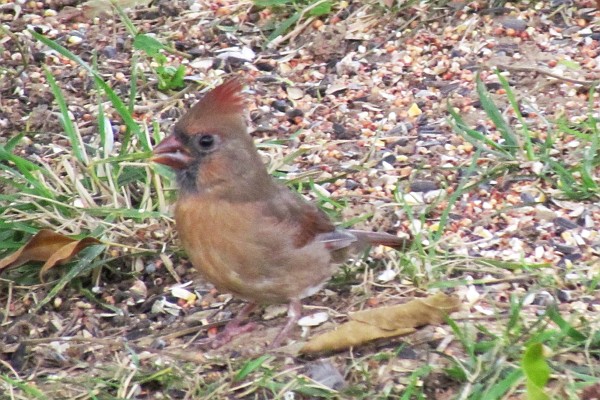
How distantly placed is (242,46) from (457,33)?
3.26ft

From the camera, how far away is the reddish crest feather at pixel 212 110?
391cm

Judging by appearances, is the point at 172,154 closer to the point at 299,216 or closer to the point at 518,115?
the point at 299,216

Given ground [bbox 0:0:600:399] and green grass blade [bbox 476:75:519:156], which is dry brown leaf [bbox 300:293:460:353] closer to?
ground [bbox 0:0:600:399]

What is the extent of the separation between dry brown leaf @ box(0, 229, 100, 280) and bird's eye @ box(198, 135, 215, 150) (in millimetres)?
586

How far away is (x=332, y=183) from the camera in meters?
4.80

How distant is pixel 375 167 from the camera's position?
486 cm

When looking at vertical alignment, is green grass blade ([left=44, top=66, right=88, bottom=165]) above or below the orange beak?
below

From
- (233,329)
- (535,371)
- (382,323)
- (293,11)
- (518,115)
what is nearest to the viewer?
(535,371)

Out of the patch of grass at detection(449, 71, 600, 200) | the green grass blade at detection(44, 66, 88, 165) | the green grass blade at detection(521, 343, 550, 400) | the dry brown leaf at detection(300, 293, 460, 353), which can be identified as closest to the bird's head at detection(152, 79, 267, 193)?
the dry brown leaf at detection(300, 293, 460, 353)

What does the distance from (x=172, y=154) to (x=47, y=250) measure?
63cm

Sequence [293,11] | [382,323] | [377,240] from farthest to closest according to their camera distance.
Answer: [293,11], [377,240], [382,323]

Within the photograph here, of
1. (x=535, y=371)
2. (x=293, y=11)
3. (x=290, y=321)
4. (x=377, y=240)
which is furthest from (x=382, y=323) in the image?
(x=293, y=11)

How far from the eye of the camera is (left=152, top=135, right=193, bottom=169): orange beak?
13.0 ft

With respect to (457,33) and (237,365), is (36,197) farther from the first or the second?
(457,33)
